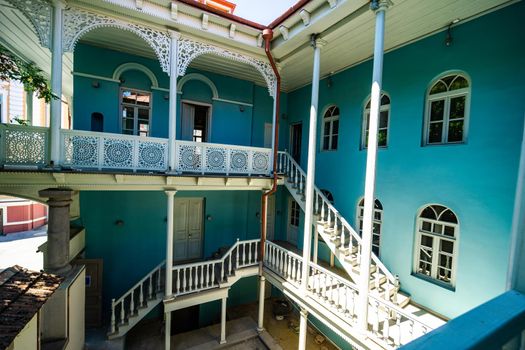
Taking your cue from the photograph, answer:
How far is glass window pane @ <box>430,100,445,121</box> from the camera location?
20.7 feet

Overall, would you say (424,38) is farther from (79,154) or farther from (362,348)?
(79,154)

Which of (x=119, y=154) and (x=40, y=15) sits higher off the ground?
(x=40, y=15)

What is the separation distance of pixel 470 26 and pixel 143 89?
972 centimetres

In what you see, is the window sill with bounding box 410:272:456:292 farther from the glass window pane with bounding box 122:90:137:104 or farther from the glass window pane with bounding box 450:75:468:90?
the glass window pane with bounding box 122:90:137:104

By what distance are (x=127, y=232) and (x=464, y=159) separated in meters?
10.3

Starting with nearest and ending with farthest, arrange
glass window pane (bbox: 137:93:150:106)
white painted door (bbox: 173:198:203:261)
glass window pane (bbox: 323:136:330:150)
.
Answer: glass window pane (bbox: 137:93:150:106), white painted door (bbox: 173:198:203:261), glass window pane (bbox: 323:136:330:150)

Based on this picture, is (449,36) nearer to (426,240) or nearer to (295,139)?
(426,240)

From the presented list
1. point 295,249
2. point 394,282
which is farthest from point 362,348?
point 295,249

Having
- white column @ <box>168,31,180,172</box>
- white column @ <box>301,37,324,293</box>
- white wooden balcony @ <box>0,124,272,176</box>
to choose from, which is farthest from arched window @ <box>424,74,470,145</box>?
white column @ <box>168,31,180,172</box>

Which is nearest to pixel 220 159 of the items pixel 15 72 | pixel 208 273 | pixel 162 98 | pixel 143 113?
pixel 208 273

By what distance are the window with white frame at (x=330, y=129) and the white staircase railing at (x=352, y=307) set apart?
4449 millimetres

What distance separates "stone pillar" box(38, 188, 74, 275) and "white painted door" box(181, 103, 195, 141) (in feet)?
16.3

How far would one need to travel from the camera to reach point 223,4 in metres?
7.79

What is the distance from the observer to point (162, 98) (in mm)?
8914
